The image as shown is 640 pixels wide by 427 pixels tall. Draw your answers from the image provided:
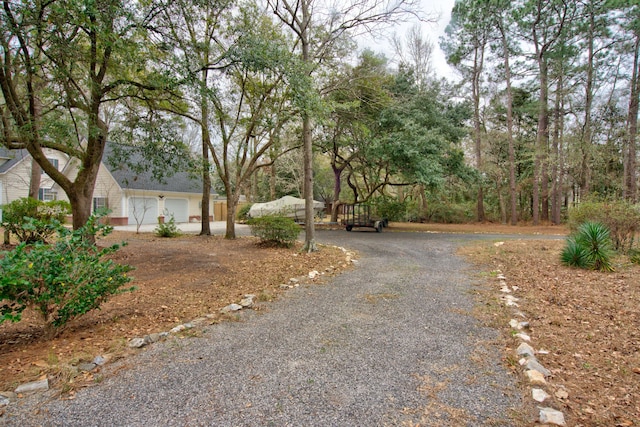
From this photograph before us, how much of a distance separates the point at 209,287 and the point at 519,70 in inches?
807

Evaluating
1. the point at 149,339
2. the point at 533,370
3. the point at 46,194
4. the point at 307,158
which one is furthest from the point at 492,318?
the point at 46,194

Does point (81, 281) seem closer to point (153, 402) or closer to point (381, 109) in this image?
point (153, 402)

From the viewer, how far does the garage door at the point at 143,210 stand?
19.1 meters

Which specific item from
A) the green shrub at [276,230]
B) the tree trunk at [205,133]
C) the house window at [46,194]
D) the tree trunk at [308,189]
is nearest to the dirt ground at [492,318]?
the tree trunk at [308,189]

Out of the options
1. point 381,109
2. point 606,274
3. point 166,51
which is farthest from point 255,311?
point 381,109

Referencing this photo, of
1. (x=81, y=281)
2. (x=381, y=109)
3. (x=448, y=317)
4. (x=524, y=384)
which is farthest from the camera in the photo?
(x=381, y=109)

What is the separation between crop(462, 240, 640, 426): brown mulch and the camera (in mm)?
2104

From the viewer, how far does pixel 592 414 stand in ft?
6.55

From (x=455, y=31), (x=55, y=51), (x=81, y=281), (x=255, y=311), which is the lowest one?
(x=255, y=311)

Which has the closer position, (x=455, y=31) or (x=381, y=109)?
(x=381, y=109)

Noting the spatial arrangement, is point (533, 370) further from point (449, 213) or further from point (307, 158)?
point (449, 213)

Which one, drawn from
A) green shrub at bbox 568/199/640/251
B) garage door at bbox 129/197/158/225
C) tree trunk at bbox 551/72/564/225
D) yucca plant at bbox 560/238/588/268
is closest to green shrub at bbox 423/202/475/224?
tree trunk at bbox 551/72/564/225

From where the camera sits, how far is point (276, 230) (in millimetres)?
8664

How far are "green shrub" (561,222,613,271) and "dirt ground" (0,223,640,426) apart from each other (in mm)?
313
